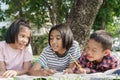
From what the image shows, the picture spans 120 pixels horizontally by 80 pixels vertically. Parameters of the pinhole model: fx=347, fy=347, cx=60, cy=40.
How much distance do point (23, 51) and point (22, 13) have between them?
9039mm

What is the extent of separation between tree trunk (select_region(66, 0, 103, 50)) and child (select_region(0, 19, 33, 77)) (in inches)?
86.1

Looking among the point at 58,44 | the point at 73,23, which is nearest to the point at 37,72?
the point at 58,44

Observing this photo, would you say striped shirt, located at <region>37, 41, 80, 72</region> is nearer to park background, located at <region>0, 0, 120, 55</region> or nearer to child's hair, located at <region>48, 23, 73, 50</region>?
child's hair, located at <region>48, 23, 73, 50</region>

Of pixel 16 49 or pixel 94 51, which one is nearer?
pixel 94 51

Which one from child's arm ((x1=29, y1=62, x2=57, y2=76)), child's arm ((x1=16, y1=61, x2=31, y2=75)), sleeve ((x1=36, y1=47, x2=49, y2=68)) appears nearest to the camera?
child's arm ((x1=29, y1=62, x2=57, y2=76))

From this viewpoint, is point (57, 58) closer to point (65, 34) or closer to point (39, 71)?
point (65, 34)

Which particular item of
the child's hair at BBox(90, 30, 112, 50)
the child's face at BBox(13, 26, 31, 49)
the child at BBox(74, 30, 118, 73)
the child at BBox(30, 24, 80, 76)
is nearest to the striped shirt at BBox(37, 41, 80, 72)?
the child at BBox(30, 24, 80, 76)

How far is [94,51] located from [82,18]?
2614 millimetres

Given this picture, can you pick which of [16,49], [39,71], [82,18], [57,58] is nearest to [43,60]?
[57,58]

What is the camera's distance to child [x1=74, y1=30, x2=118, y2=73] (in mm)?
3172

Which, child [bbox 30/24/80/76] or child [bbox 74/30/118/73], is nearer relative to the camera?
child [bbox 74/30/118/73]

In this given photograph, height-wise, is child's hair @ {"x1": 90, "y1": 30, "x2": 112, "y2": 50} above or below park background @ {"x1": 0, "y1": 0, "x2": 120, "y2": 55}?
above

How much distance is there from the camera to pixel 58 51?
3.60 m

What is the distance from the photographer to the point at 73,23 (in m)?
5.73
